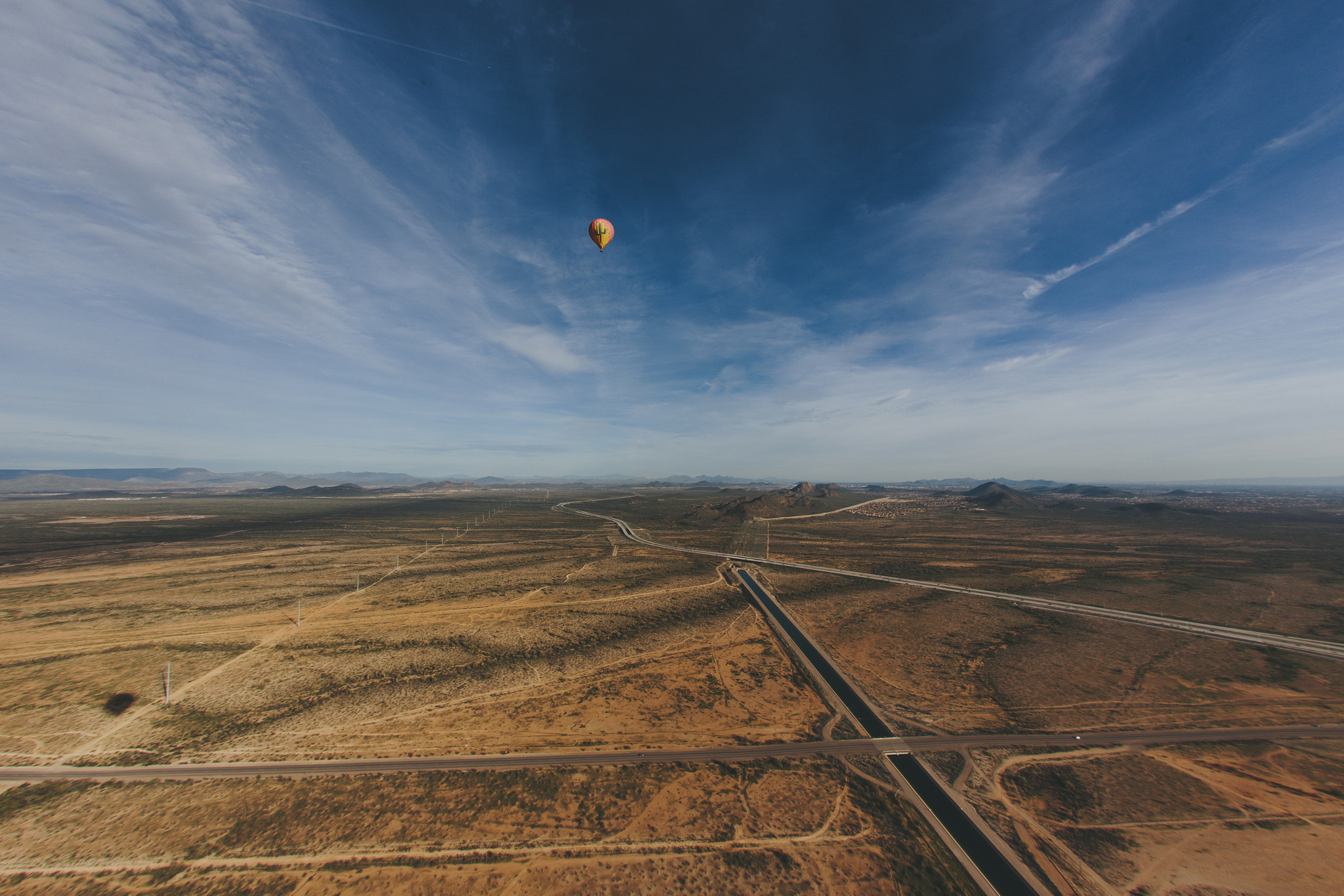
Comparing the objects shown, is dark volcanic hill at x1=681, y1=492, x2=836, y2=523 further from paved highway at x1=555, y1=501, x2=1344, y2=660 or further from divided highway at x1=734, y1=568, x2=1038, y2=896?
divided highway at x1=734, y1=568, x2=1038, y2=896

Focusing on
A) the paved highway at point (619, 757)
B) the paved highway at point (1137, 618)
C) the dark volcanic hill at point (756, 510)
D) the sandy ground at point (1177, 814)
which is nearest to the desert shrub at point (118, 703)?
the paved highway at point (619, 757)

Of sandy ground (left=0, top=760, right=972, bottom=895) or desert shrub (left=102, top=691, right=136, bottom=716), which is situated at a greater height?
desert shrub (left=102, top=691, right=136, bottom=716)

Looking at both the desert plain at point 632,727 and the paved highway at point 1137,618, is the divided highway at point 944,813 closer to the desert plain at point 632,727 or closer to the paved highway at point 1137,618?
the desert plain at point 632,727

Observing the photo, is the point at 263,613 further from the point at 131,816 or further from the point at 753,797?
the point at 753,797

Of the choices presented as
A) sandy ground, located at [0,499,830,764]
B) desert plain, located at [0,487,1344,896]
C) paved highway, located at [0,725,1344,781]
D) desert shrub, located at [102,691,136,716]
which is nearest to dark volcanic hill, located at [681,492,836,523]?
sandy ground, located at [0,499,830,764]

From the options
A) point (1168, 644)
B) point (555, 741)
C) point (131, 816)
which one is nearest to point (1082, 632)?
point (1168, 644)

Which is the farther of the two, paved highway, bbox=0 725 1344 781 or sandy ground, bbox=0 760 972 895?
paved highway, bbox=0 725 1344 781
